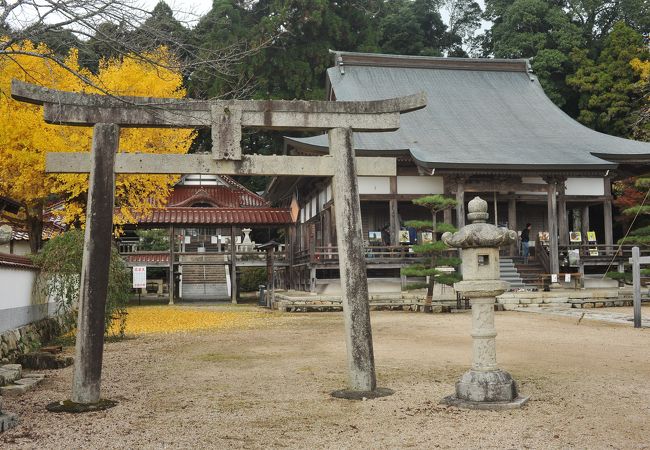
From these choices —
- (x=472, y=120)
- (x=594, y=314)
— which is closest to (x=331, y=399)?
(x=594, y=314)

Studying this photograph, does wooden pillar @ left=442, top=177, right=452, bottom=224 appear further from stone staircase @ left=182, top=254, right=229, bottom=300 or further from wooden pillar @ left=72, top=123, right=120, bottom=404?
wooden pillar @ left=72, top=123, right=120, bottom=404

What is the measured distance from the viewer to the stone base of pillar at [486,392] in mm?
6293

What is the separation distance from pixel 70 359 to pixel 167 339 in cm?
333

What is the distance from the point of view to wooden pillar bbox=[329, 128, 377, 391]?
705 centimetres

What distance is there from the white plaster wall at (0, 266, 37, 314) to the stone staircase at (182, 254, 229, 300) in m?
16.5

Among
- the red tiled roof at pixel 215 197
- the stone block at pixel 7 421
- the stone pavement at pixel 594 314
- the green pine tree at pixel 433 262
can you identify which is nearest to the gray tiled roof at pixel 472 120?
the green pine tree at pixel 433 262

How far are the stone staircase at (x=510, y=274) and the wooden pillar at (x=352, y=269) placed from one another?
49.7 feet

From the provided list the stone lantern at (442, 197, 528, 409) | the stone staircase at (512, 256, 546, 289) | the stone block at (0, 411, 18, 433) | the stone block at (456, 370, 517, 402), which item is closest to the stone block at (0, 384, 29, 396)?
the stone block at (0, 411, 18, 433)

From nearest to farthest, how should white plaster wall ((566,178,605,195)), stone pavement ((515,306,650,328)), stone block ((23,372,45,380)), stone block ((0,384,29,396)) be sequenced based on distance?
stone block ((0,384,29,396))
stone block ((23,372,45,380))
stone pavement ((515,306,650,328))
white plaster wall ((566,178,605,195))

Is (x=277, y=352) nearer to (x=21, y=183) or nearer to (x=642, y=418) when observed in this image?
(x=642, y=418)

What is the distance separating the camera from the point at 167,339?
12828 millimetres

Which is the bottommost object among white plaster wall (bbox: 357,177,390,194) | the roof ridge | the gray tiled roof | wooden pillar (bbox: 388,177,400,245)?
wooden pillar (bbox: 388,177,400,245)

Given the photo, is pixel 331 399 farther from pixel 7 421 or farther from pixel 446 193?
pixel 446 193

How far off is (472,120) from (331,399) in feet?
69.3
